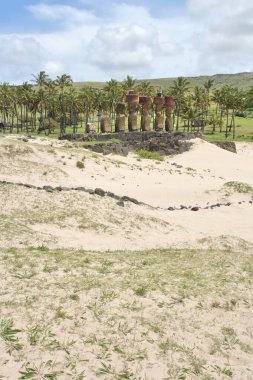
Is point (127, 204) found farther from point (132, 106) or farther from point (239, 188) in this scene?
point (132, 106)

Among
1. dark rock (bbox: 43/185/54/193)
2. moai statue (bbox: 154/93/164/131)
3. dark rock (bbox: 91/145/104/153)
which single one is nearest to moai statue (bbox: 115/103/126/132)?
moai statue (bbox: 154/93/164/131)

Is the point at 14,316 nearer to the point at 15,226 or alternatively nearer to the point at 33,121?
the point at 15,226

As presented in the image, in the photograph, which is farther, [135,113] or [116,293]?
[135,113]

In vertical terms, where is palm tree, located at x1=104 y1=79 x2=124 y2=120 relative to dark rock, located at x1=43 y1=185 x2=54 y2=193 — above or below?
above

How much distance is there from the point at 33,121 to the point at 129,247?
4123 inches

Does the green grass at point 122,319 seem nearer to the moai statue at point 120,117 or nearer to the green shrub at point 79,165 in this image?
the green shrub at point 79,165

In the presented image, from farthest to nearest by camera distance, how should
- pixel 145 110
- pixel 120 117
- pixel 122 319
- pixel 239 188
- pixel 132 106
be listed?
pixel 145 110
pixel 120 117
pixel 132 106
pixel 239 188
pixel 122 319

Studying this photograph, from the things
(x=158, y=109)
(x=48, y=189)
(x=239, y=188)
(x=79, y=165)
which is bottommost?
(x=239, y=188)

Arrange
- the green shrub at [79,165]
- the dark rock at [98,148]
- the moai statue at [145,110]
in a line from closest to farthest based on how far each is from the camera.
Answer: the green shrub at [79,165] < the dark rock at [98,148] < the moai statue at [145,110]

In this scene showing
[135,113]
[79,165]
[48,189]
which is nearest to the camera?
[48,189]

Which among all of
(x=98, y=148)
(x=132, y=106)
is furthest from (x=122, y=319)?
(x=132, y=106)

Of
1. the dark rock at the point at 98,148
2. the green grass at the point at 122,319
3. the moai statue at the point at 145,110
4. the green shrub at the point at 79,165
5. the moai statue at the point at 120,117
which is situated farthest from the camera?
the moai statue at the point at 145,110

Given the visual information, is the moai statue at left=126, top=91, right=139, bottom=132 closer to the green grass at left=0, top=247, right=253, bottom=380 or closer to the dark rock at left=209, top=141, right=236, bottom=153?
the dark rock at left=209, top=141, right=236, bottom=153

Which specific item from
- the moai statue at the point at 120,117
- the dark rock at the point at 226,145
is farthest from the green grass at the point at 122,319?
the dark rock at the point at 226,145
